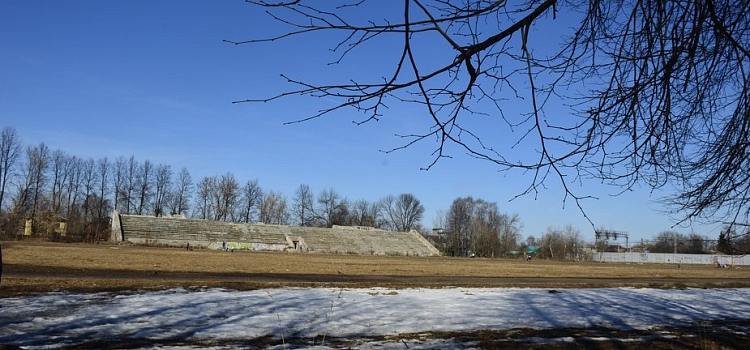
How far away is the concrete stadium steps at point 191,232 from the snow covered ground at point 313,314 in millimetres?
53038

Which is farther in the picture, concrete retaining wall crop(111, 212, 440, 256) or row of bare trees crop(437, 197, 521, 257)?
row of bare trees crop(437, 197, 521, 257)

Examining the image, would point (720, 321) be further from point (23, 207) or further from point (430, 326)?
point (23, 207)

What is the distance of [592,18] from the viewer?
143 inches

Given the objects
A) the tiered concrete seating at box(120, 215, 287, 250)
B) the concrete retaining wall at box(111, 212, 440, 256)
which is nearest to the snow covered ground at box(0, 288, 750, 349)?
the concrete retaining wall at box(111, 212, 440, 256)

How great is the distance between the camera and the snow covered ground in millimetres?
8633

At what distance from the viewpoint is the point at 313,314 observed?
38.3 feet

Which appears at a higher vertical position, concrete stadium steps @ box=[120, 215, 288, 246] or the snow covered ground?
concrete stadium steps @ box=[120, 215, 288, 246]

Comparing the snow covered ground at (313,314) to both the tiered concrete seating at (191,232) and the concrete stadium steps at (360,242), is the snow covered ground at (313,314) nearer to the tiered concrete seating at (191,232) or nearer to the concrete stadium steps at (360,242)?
the tiered concrete seating at (191,232)

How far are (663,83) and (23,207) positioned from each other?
8646 centimetres

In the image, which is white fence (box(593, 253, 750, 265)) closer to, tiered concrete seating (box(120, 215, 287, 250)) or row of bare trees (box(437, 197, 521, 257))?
row of bare trees (box(437, 197, 521, 257))

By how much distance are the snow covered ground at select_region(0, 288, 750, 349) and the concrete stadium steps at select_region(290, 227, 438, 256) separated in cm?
5665

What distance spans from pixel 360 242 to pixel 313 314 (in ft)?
218

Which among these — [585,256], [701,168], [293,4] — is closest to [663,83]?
[701,168]

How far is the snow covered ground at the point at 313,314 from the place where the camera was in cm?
863
